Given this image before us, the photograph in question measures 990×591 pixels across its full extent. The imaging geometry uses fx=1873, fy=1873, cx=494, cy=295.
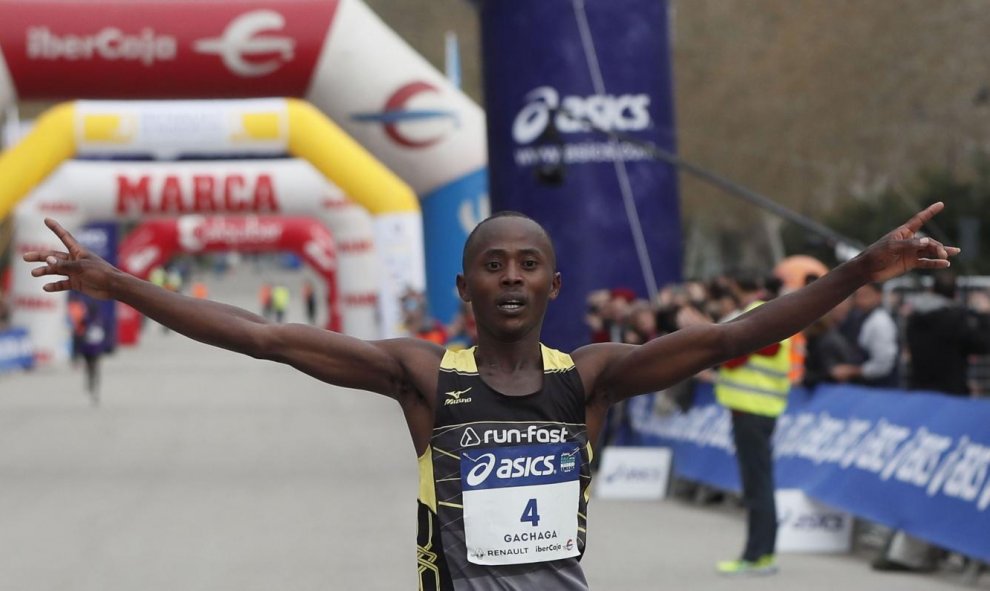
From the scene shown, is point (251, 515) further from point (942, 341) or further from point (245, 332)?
point (245, 332)

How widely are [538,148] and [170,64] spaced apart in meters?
4.45

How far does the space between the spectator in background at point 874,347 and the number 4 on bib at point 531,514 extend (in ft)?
25.7

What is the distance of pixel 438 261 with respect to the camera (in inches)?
959

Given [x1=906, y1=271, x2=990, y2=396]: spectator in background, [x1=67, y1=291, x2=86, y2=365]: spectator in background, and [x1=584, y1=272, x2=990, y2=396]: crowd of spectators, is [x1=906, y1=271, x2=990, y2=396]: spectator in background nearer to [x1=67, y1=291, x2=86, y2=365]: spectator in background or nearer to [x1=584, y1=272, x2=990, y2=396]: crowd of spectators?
[x1=584, y1=272, x2=990, y2=396]: crowd of spectators

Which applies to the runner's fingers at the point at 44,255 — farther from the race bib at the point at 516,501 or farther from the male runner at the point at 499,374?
the race bib at the point at 516,501

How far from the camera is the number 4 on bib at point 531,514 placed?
4250mm

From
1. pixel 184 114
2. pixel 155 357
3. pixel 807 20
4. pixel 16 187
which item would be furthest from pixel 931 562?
pixel 155 357

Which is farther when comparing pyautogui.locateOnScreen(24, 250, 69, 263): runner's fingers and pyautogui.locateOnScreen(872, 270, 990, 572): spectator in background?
pyautogui.locateOnScreen(872, 270, 990, 572): spectator in background

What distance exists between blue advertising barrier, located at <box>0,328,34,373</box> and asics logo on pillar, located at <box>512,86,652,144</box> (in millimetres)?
18753

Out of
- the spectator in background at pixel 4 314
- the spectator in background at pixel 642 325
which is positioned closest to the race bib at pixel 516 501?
the spectator in background at pixel 642 325

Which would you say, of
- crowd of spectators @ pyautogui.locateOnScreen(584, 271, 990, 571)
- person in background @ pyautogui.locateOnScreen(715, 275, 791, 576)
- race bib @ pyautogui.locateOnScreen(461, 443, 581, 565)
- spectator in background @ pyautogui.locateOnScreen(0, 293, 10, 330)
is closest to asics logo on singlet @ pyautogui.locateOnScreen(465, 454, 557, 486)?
race bib @ pyautogui.locateOnScreen(461, 443, 581, 565)

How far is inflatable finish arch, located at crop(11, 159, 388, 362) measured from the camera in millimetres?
35125

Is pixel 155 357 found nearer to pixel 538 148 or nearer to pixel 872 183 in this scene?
pixel 872 183

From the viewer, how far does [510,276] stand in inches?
162
